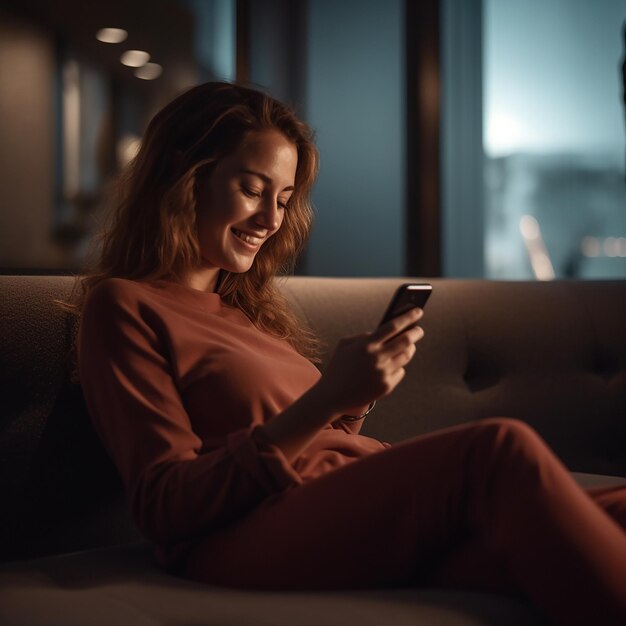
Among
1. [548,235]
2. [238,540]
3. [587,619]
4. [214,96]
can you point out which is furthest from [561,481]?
[548,235]

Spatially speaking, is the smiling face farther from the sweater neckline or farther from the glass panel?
the glass panel

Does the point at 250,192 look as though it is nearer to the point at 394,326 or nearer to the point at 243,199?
the point at 243,199

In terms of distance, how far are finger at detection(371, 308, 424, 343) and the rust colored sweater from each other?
0.16 meters

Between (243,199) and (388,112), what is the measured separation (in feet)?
3.49

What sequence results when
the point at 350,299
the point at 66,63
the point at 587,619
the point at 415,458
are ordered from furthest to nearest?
1. the point at 66,63
2. the point at 350,299
3. the point at 415,458
4. the point at 587,619

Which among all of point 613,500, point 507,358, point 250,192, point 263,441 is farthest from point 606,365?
point 263,441

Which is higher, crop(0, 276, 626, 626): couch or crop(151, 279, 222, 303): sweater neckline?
crop(151, 279, 222, 303): sweater neckline

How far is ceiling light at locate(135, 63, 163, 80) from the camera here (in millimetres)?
1907

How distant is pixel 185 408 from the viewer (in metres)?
1.02

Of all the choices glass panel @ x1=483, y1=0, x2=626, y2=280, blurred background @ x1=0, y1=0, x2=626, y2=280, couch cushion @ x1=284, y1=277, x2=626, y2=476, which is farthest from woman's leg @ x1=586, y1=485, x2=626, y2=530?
glass panel @ x1=483, y1=0, x2=626, y2=280

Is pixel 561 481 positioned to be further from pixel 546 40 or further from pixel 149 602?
pixel 546 40

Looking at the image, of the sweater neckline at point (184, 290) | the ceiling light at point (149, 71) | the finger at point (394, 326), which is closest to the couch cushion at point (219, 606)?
the finger at point (394, 326)

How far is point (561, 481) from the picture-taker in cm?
77

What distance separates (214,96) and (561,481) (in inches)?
28.4
